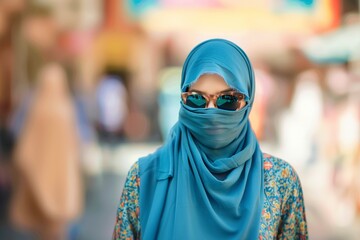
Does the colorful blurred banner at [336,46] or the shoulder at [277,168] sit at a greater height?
the colorful blurred banner at [336,46]

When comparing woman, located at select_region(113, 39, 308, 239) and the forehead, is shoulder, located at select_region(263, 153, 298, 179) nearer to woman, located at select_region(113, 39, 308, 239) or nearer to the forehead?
Answer: woman, located at select_region(113, 39, 308, 239)

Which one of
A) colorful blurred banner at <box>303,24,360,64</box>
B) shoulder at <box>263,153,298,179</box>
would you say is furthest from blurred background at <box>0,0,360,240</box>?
shoulder at <box>263,153,298,179</box>

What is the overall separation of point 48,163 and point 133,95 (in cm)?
78

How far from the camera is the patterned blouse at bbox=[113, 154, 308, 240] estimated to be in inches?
74.7

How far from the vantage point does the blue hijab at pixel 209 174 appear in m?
1.83

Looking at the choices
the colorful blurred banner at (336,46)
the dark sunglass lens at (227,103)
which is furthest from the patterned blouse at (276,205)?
the colorful blurred banner at (336,46)

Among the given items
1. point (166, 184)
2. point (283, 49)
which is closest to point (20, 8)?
point (283, 49)

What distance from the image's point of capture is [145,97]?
17.3 feet

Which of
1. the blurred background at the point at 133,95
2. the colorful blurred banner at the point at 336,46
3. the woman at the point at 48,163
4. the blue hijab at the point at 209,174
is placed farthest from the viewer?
the colorful blurred banner at the point at 336,46

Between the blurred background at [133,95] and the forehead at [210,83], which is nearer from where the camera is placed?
the forehead at [210,83]

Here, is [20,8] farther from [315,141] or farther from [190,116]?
[190,116]

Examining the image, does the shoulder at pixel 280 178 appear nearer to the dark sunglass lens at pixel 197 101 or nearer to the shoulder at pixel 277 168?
the shoulder at pixel 277 168

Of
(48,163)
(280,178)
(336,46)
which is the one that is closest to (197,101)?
(280,178)

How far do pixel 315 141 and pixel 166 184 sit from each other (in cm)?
369
